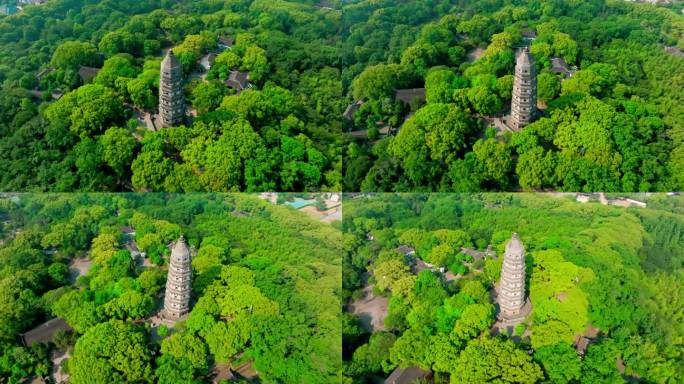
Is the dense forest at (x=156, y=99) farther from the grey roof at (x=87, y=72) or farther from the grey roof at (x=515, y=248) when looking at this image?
the grey roof at (x=515, y=248)

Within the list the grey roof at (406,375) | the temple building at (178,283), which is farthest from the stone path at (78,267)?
the grey roof at (406,375)

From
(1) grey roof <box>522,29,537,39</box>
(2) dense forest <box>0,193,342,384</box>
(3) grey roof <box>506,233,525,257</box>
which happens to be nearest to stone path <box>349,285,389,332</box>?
(2) dense forest <box>0,193,342,384</box>

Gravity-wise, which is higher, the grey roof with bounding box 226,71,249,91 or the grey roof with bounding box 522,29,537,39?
the grey roof with bounding box 522,29,537,39

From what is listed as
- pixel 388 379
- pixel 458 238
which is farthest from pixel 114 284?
pixel 458 238

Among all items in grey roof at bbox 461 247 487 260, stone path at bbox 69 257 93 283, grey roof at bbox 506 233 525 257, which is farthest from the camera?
grey roof at bbox 461 247 487 260

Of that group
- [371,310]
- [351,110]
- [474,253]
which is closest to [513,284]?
[474,253]

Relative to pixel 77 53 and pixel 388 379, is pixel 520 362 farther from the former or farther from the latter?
pixel 77 53

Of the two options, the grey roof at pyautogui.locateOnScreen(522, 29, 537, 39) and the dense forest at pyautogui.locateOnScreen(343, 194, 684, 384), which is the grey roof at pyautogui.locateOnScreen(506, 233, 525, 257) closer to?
the dense forest at pyautogui.locateOnScreen(343, 194, 684, 384)

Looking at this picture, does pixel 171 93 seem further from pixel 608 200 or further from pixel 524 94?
pixel 608 200
